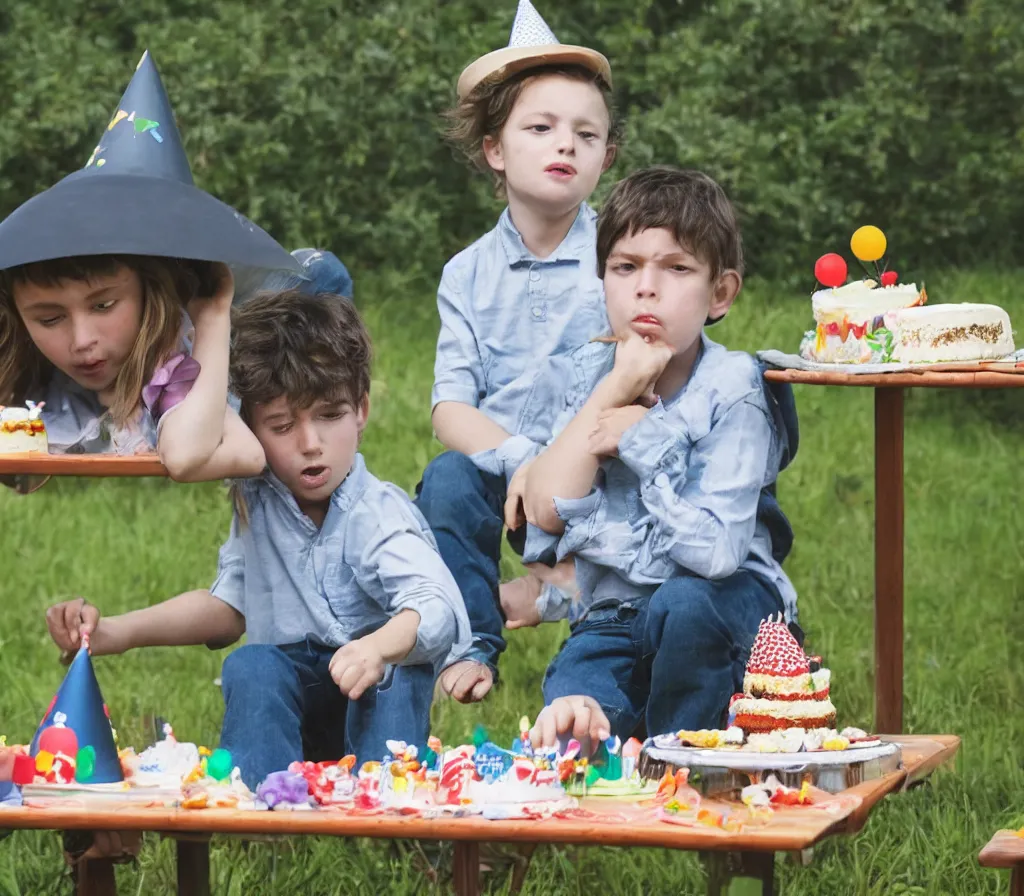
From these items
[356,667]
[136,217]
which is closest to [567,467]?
[356,667]

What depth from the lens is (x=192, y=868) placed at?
142 inches

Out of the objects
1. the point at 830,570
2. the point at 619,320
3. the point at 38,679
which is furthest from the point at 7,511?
the point at 619,320

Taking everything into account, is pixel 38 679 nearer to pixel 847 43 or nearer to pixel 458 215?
pixel 458 215

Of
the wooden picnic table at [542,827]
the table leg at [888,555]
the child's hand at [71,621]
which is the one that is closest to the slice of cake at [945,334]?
the table leg at [888,555]

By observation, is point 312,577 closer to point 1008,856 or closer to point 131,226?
point 131,226

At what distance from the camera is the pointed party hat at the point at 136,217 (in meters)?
3.51

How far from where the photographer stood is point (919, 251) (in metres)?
10.3

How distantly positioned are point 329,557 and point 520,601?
86cm

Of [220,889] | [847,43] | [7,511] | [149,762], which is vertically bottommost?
[220,889]

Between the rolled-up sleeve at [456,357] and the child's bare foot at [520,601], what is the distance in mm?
435

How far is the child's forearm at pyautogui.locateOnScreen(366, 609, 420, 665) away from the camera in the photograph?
12.4 ft

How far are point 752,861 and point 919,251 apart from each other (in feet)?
24.9

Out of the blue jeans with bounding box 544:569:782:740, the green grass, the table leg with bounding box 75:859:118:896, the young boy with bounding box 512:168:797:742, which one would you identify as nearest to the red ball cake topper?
the young boy with bounding box 512:168:797:742

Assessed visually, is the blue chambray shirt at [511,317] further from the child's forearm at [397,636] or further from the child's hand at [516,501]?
the child's forearm at [397,636]
